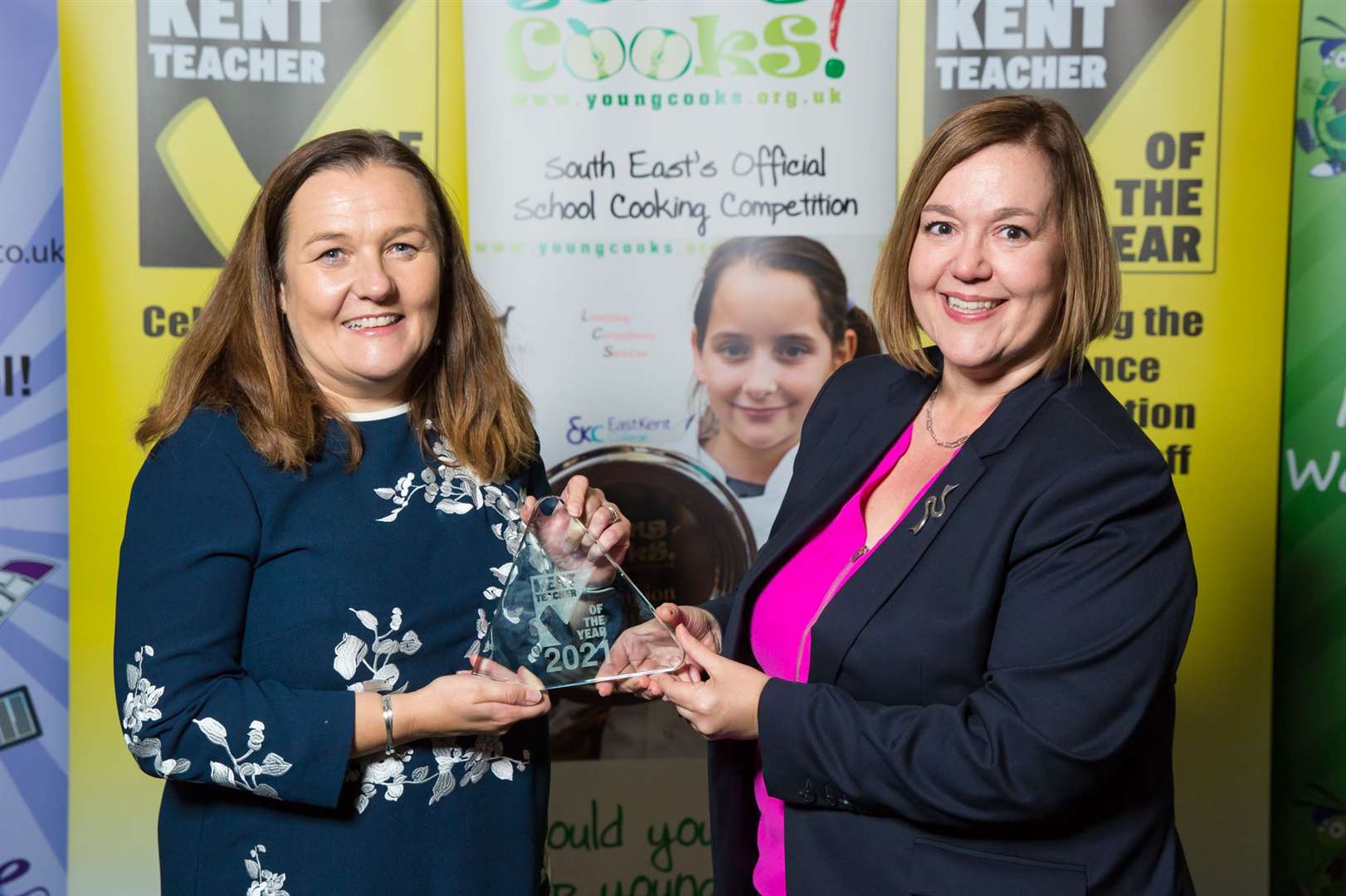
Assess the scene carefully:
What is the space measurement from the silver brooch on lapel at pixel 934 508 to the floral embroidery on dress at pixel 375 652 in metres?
0.69

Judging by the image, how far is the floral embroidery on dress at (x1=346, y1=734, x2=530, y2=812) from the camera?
1.59 meters

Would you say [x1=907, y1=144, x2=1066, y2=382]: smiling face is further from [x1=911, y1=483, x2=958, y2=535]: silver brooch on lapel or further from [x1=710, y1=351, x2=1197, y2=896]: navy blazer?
[x1=911, y1=483, x2=958, y2=535]: silver brooch on lapel

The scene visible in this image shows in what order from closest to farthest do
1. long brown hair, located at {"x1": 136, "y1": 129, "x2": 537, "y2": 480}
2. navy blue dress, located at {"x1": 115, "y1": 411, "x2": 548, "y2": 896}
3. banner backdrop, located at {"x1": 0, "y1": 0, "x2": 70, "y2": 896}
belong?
navy blue dress, located at {"x1": 115, "y1": 411, "x2": 548, "y2": 896}, long brown hair, located at {"x1": 136, "y1": 129, "x2": 537, "y2": 480}, banner backdrop, located at {"x1": 0, "y1": 0, "x2": 70, "y2": 896}

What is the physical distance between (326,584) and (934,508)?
0.80 metres

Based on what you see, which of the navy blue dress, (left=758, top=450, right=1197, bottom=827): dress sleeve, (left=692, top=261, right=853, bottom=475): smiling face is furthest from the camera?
(left=692, top=261, right=853, bottom=475): smiling face

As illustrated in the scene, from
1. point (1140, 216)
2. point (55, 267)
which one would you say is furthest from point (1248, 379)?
point (55, 267)

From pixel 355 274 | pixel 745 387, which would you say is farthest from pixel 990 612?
pixel 745 387

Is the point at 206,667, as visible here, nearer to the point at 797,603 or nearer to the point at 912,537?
the point at 797,603

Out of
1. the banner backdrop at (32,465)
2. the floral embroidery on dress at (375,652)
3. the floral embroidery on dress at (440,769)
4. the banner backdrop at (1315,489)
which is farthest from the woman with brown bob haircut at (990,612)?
the banner backdrop at (32,465)

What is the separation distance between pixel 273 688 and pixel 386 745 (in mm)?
161

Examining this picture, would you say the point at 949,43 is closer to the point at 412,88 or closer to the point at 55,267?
the point at 412,88

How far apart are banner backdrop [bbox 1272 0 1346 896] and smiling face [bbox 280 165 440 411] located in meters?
2.34

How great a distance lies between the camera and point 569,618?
1710 mm

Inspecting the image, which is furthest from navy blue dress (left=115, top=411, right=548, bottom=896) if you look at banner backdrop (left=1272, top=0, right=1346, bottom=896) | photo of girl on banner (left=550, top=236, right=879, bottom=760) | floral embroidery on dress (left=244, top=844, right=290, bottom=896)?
banner backdrop (left=1272, top=0, right=1346, bottom=896)
